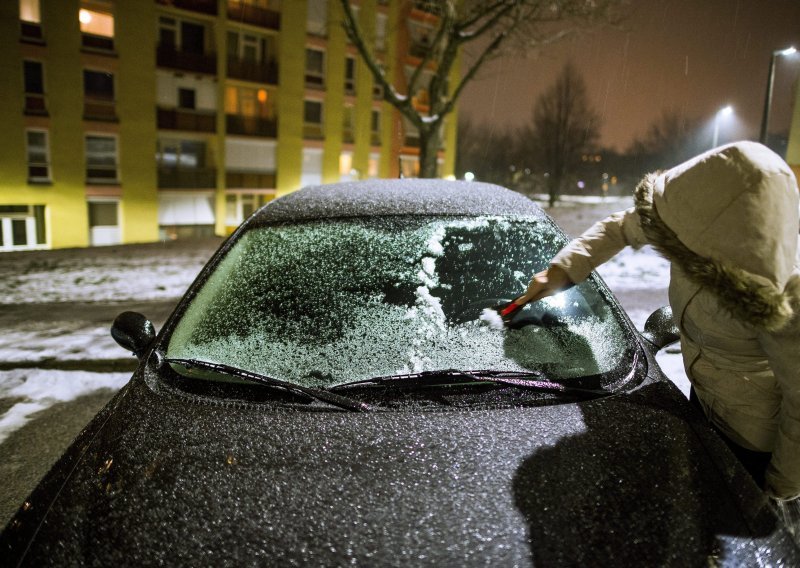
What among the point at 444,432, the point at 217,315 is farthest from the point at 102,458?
the point at 444,432

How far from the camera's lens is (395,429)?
169 cm

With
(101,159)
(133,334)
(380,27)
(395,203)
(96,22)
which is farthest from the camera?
(380,27)

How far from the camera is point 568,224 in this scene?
21.9 m

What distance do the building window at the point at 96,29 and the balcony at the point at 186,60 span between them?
216 cm

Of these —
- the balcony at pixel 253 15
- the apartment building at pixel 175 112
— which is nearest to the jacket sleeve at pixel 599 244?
the apartment building at pixel 175 112

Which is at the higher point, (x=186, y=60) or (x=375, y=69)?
(x=186, y=60)

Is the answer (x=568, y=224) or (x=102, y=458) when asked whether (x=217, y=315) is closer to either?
(x=102, y=458)

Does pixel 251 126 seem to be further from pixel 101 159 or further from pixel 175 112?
pixel 101 159

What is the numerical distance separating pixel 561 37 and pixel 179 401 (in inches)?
617

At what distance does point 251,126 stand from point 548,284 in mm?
30564

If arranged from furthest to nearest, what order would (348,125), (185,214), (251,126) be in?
(348,125)
(251,126)
(185,214)

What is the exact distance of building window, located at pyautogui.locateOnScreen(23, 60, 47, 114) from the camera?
23969mm

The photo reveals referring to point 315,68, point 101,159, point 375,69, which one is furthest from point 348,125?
point 375,69

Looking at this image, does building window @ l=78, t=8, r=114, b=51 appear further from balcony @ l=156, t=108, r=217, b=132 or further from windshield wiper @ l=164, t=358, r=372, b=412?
windshield wiper @ l=164, t=358, r=372, b=412
